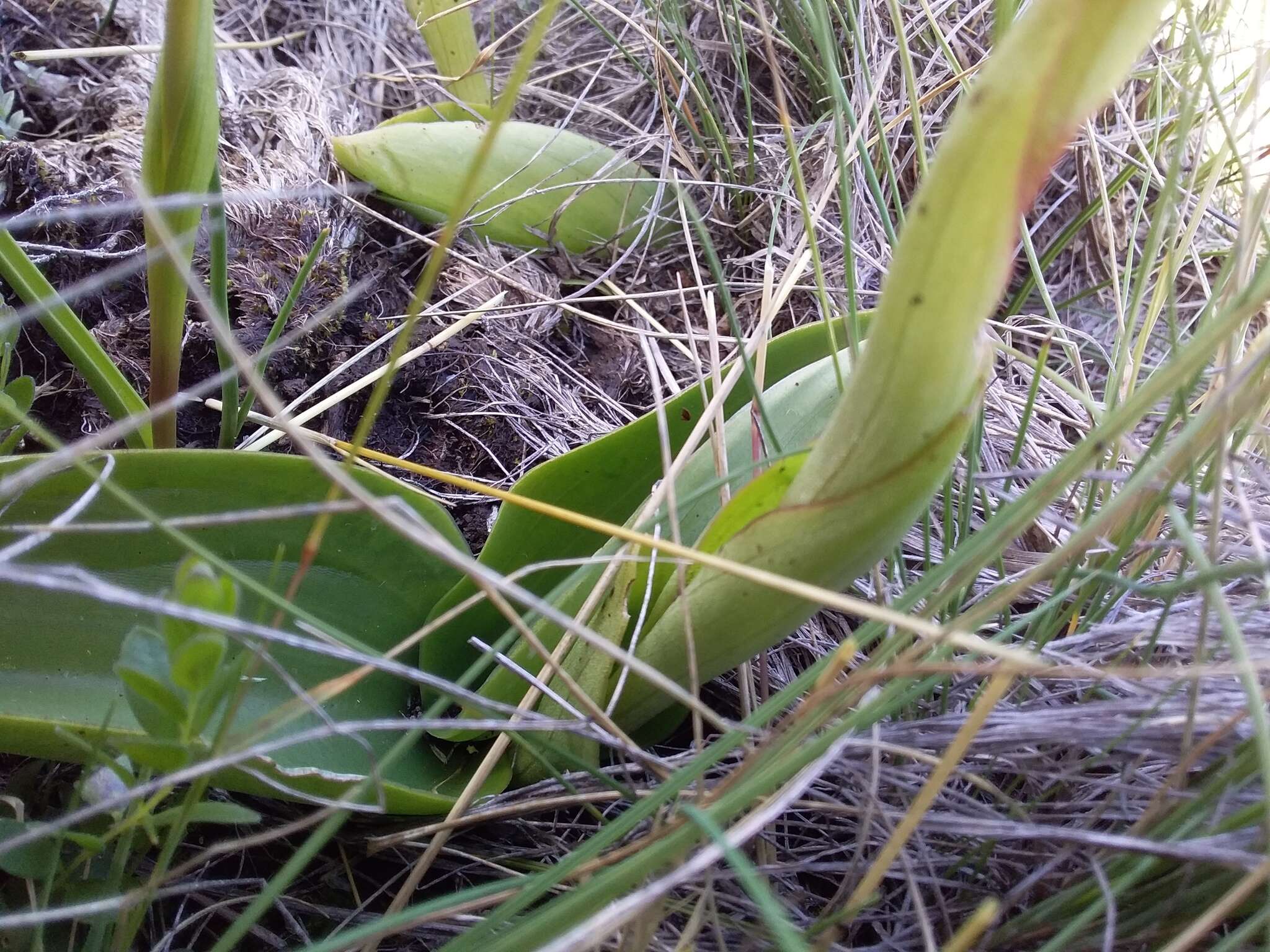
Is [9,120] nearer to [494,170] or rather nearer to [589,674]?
[494,170]

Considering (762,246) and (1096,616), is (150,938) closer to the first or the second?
(1096,616)

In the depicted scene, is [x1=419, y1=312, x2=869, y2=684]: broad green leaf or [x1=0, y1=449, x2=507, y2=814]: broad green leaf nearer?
[x1=0, y1=449, x2=507, y2=814]: broad green leaf

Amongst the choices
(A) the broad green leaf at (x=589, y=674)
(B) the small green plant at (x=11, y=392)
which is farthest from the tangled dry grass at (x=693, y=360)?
(B) the small green plant at (x=11, y=392)

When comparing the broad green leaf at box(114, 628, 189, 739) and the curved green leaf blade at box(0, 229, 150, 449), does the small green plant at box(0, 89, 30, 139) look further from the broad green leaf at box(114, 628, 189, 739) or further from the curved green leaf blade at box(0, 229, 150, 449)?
the broad green leaf at box(114, 628, 189, 739)

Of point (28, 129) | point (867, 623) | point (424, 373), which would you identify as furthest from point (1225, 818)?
point (28, 129)

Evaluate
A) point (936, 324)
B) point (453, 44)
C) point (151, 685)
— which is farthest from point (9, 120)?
point (936, 324)

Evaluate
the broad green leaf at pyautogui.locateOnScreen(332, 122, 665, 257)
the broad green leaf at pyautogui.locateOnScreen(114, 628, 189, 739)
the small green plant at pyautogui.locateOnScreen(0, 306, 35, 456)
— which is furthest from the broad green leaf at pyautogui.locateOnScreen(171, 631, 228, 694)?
the broad green leaf at pyautogui.locateOnScreen(332, 122, 665, 257)

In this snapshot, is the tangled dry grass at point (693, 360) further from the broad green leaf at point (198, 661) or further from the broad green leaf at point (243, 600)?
the broad green leaf at point (198, 661)
